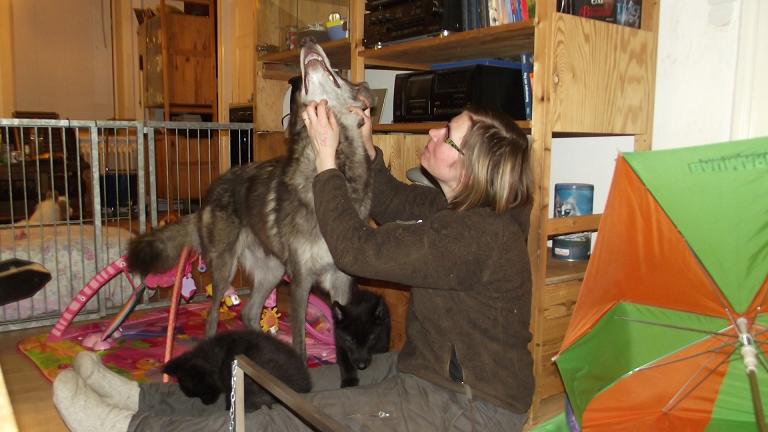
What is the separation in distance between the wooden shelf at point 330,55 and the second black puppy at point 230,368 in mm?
1927

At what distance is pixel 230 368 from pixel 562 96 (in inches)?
62.0

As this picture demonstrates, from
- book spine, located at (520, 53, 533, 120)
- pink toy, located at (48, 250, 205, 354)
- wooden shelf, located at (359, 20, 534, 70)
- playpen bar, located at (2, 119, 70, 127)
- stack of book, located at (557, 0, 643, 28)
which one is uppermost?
stack of book, located at (557, 0, 643, 28)

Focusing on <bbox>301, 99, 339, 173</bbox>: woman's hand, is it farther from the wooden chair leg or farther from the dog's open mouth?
the wooden chair leg

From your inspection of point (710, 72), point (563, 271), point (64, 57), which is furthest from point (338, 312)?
point (64, 57)

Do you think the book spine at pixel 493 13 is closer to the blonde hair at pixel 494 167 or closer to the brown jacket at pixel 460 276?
the blonde hair at pixel 494 167

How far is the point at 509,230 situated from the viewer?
160 centimetres

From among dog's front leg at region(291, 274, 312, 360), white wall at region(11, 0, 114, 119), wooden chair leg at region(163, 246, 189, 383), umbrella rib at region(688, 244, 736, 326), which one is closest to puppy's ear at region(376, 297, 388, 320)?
dog's front leg at region(291, 274, 312, 360)

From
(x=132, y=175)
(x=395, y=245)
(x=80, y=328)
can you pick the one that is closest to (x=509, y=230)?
(x=395, y=245)

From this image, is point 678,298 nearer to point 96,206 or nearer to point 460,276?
point 460,276

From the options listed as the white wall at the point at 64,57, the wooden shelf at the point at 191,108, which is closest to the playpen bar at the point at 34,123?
the wooden shelf at the point at 191,108

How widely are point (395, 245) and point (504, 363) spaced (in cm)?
43

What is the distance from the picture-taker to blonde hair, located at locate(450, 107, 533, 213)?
5.37 ft

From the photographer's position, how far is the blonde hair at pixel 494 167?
164cm

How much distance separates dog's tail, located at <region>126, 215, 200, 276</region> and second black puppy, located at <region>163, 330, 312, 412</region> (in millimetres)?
956
